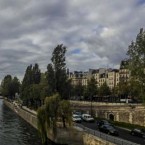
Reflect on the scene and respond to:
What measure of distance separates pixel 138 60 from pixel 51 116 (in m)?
16.2

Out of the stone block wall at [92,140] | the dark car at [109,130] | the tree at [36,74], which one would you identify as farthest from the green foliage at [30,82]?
the stone block wall at [92,140]

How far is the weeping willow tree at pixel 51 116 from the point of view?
6294cm

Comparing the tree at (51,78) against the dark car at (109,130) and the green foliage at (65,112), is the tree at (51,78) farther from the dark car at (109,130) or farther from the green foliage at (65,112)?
the dark car at (109,130)

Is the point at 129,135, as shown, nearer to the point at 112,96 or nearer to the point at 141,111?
the point at 141,111

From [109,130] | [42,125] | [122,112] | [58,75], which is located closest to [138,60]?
[109,130]

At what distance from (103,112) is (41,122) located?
37.4 meters

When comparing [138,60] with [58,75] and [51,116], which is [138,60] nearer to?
[51,116]

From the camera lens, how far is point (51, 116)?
6406cm

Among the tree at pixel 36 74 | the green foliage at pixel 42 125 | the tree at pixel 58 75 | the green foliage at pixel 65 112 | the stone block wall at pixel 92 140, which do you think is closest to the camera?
the stone block wall at pixel 92 140

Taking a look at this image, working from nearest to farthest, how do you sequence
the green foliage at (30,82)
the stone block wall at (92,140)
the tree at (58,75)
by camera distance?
1. the stone block wall at (92,140)
2. the tree at (58,75)
3. the green foliage at (30,82)

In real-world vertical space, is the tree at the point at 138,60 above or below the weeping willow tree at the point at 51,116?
above

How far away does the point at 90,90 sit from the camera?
16262cm

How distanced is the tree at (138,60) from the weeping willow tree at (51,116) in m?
12.1

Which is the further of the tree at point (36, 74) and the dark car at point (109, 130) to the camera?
the tree at point (36, 74)
